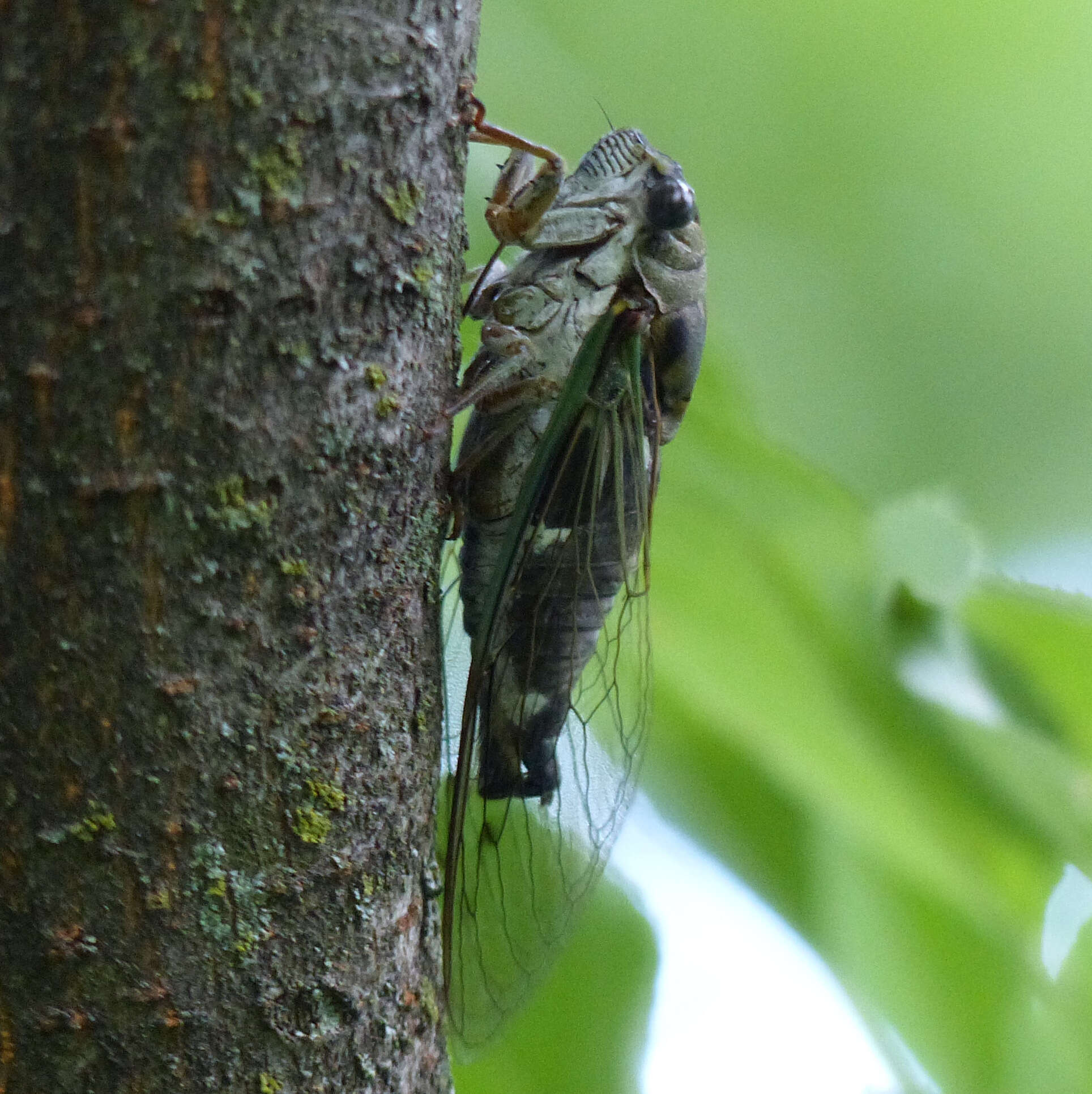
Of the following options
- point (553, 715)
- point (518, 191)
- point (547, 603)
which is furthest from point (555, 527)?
point (518, 191)

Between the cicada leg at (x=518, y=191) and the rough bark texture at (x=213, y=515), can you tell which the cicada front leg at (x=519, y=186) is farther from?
the rough bark texture at (x=213, y=515)

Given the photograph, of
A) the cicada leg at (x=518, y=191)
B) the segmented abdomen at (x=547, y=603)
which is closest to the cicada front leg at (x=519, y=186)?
the cicada leg at (x=518, y=191)

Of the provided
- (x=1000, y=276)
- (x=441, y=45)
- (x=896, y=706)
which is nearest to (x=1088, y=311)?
(x=1000, y=276)

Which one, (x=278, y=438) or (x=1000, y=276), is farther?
(x=1000, y=276)

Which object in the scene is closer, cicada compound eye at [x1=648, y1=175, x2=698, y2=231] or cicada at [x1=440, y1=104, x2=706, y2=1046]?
cicada at [x1=440, y1=104, x2=706, y2=1046]

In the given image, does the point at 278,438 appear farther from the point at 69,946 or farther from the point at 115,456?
the point at 69,946

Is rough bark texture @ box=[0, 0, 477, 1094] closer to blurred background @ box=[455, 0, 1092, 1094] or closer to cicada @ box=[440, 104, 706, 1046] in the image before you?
cicada @ box=[440, 104, 706, 1046]

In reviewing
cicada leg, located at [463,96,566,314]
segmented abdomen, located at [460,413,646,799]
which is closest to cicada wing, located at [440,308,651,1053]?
segmented abdomen, located at [460,413,646,799]

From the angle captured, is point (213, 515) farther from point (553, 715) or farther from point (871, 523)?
point (871, 523)
